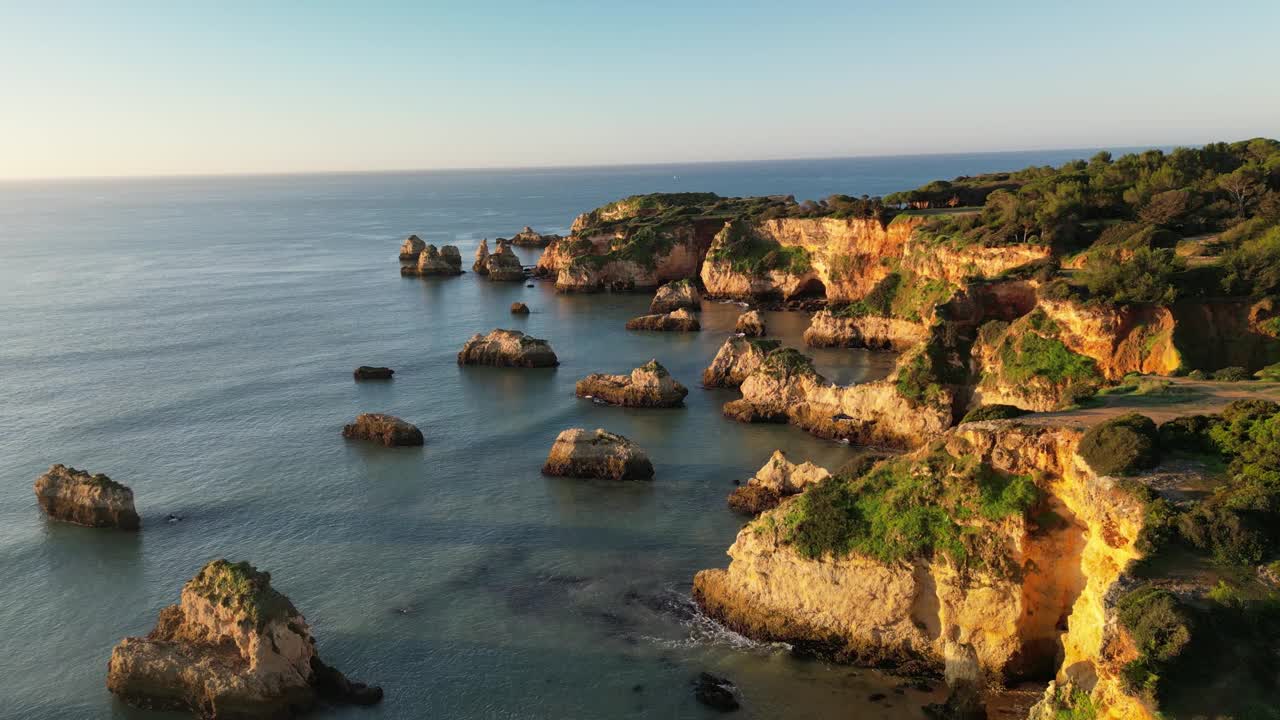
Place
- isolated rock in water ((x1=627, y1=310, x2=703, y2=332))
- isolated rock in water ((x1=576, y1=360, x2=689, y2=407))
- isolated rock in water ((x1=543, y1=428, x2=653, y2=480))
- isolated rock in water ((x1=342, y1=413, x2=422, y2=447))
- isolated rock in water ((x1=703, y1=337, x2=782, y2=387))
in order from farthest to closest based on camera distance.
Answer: isolated rock in water ((x1=627, y1=310, x2=703, y2=332))
isolated rock in water ((x1=703, y1=337, x2=782, y2=387))
isolated rock in water ((x1=576, y1=360, x2=689, y2=407))
isolated rock in water ((x1=342, y1=413, x2=422, y2=447))
isolated rock in water ((x1=543, y1=428, x2=653, y2=480))

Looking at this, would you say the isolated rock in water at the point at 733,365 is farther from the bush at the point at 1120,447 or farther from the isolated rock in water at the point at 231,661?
the isolated rock in water at the point at 231,661

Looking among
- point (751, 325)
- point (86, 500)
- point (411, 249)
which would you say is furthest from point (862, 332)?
point (411, 249)

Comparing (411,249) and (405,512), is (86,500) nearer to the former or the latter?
(405,512)

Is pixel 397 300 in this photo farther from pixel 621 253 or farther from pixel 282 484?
pixel 282 484

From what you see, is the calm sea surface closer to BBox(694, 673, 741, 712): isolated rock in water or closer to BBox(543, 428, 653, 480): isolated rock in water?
BBox(694, 673, 741, 712): isolated rock in water

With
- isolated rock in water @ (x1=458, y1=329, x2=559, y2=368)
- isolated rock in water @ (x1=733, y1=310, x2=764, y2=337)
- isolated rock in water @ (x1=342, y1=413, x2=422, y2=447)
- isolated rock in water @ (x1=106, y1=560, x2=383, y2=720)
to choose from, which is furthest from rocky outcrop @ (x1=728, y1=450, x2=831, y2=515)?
isolated rock in water @ (x1=733, y1=310, x2=764, y2=337)

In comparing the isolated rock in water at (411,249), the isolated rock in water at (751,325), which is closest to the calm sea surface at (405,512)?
the isolated rock in water at (751,325)
